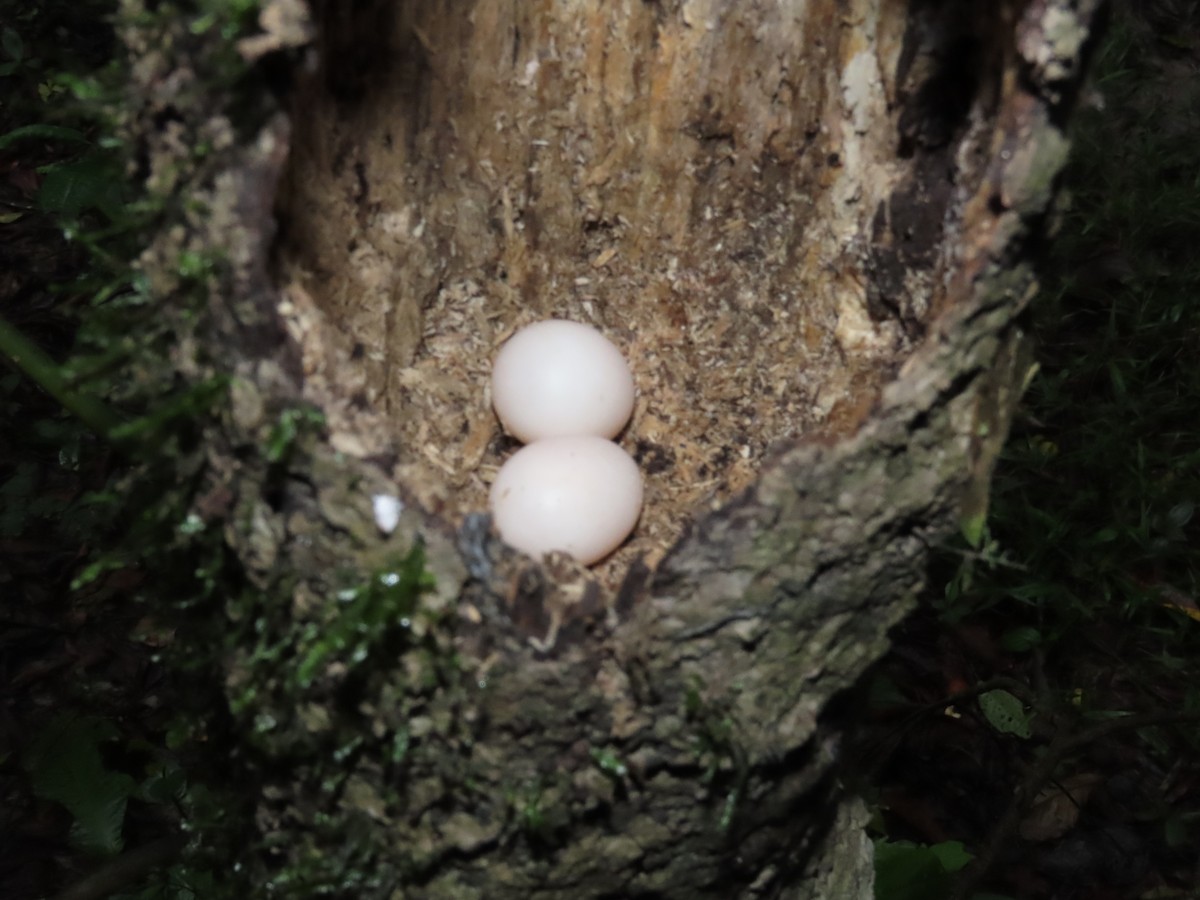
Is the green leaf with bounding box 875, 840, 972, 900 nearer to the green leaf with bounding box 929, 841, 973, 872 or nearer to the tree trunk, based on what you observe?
the green leaf with bounding box 929, 841, 973, 872

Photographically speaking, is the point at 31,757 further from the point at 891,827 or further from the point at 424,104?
the point at 891,827

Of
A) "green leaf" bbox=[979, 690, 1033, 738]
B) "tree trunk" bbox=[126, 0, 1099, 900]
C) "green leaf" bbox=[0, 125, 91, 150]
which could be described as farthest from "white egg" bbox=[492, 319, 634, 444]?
"green leaf" bbox=[0, 125, 91, 150]

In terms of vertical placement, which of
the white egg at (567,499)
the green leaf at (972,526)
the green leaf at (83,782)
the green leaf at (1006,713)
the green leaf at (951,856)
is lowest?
the green leaf at (83,782)

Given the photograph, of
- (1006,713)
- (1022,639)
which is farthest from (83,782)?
(1022,639)

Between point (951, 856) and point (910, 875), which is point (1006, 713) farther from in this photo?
point (910, 875)

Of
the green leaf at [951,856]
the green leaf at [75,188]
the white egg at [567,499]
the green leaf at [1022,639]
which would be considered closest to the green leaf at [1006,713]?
the green leaf at [1022,639]

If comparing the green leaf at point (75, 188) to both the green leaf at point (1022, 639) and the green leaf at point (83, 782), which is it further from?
the green leaf at point (1022, 639)

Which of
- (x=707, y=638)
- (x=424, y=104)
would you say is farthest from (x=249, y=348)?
(x=424, y=104)
